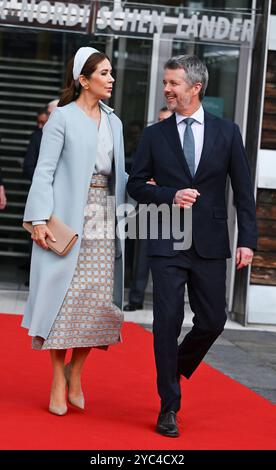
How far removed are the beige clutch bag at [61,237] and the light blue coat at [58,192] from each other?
6 centimetres

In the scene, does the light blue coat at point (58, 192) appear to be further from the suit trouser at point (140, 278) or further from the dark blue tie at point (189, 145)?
the suit trouser at point (140, 278)

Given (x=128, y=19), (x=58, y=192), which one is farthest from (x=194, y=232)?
(x=128, y=19)

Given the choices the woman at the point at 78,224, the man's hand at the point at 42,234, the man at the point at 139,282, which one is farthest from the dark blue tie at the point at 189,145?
the man at the point at 139,282

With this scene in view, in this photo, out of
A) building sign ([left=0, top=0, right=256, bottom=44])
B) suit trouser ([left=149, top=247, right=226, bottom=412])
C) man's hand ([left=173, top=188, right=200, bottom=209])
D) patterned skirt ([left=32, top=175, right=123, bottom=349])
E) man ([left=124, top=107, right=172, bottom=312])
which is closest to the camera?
man's hand ([left=173, top=188, right=200, bottom=209])

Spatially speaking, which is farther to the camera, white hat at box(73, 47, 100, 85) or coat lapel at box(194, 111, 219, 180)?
white hat at box(73, 47, 100, 85)

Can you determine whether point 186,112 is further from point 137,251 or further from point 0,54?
point 0,54

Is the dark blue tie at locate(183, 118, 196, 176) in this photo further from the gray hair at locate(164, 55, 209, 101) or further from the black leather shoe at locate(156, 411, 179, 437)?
the black leather shoe at locate(156, 411, 179, 437)

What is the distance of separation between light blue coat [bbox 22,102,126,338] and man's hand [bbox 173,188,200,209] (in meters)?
0.57

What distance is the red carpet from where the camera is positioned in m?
5.11

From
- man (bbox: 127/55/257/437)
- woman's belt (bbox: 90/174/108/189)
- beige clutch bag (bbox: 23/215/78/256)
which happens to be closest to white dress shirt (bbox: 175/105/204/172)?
man (bbox: 127/55/257/437)

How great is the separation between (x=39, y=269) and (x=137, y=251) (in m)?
4.94

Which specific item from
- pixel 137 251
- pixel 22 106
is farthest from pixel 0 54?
pixel 137 251

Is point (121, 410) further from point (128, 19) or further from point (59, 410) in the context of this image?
point (128, 19)

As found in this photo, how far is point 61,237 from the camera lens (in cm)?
557
